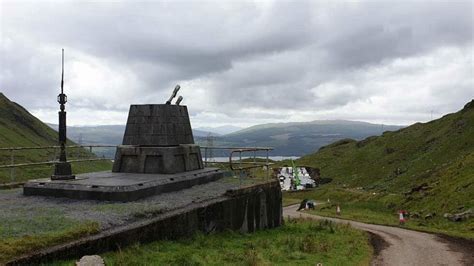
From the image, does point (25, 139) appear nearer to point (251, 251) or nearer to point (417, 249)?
point (417, 249)

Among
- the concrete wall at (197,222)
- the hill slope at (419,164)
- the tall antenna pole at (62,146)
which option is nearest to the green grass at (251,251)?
the concrete wall at (197,222)

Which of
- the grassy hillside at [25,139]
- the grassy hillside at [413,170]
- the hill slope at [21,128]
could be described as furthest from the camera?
the hill slope at [21,128]

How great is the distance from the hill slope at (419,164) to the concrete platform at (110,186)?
19412 mm

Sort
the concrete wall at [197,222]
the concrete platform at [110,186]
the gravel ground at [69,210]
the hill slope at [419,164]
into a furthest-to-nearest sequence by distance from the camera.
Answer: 1. the hill slope at [419,164]
2. the concrete platform at [110,186]
3. the gravel ground at [69,210]
4. the concrete wall at [197,222]

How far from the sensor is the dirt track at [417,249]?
16.8m

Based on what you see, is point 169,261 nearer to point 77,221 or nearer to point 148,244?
point 148,244

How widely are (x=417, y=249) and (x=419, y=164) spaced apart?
38037 millimetres

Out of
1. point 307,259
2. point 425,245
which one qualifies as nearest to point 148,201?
point 307,259

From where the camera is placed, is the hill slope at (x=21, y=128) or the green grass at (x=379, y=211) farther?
the hill slope at (x=21, y=128)

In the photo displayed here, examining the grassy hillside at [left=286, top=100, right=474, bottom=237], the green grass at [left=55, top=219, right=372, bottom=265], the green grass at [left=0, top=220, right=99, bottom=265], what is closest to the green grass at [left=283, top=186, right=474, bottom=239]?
the grassy hillside at [left=286, top=100, right=474, bottom=237]

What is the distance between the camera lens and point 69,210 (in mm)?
14242

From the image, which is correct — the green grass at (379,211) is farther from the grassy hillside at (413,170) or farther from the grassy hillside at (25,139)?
the grassy hillside at (25,139)

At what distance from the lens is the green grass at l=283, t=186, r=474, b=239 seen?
26.0 m

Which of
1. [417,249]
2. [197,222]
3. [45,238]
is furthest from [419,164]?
[45,238]
